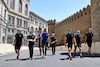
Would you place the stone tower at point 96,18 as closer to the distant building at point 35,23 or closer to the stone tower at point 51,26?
the distant building at point 35,23

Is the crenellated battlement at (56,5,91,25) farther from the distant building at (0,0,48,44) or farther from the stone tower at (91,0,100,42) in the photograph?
the distant building at (0,0,48,44)

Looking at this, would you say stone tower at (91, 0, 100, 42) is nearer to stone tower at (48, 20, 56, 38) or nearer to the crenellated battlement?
the crenellated battlement

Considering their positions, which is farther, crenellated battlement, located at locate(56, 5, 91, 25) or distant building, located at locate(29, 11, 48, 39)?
distant building, located at locate(29, 11, 48, 39)

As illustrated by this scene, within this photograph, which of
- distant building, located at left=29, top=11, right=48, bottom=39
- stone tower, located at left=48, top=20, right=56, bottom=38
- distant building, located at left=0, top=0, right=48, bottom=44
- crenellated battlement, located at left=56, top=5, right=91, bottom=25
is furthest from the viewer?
stone tower, located at left=48, top=20, right=56, bottom=38

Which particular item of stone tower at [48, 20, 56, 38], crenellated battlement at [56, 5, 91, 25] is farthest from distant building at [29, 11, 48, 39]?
crenellated battlement at [56, 5, 91, 25]

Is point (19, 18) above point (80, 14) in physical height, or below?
above

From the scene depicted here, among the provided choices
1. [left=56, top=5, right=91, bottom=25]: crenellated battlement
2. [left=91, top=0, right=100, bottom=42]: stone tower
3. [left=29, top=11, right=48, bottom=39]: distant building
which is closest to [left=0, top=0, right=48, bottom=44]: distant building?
[left=29, top=11, right=48, bottom=39]: distant building

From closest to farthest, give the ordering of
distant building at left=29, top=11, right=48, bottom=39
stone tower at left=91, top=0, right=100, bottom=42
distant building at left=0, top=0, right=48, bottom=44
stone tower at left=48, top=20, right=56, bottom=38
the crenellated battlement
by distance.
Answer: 1. stone tower at left=91, top=0, right=100, bottom=42
2. the crenellated battlement
3. distant building at left=0, top=0, right=48, bottom=44
4. distant building at left=29, top=11, right=48, bottom=39
5. stone tower at left=48, top=20, right=56, bottom=38

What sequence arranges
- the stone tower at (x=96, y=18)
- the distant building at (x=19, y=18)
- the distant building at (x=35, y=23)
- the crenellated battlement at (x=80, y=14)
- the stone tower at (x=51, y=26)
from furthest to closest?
the stone tower at (x=51, y=26) < the distant building at (x=35, y=23) < the distant building at (x=19, y=18) < the crenellated battlement at (x=80, y=14) < the stone tower at (x=96, y=18)

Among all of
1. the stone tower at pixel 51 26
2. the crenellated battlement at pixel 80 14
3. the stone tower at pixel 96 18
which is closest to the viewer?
the stone tower at pixel 96 18

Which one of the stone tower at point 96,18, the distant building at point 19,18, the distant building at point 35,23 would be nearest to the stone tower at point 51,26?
the distant building at point 35,23

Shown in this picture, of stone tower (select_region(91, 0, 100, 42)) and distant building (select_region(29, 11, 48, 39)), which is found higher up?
distant building (select_region(29, 11, 48, 39))

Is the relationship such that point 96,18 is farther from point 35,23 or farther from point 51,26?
point 51,26

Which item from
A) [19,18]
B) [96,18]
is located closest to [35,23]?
[19,18]
